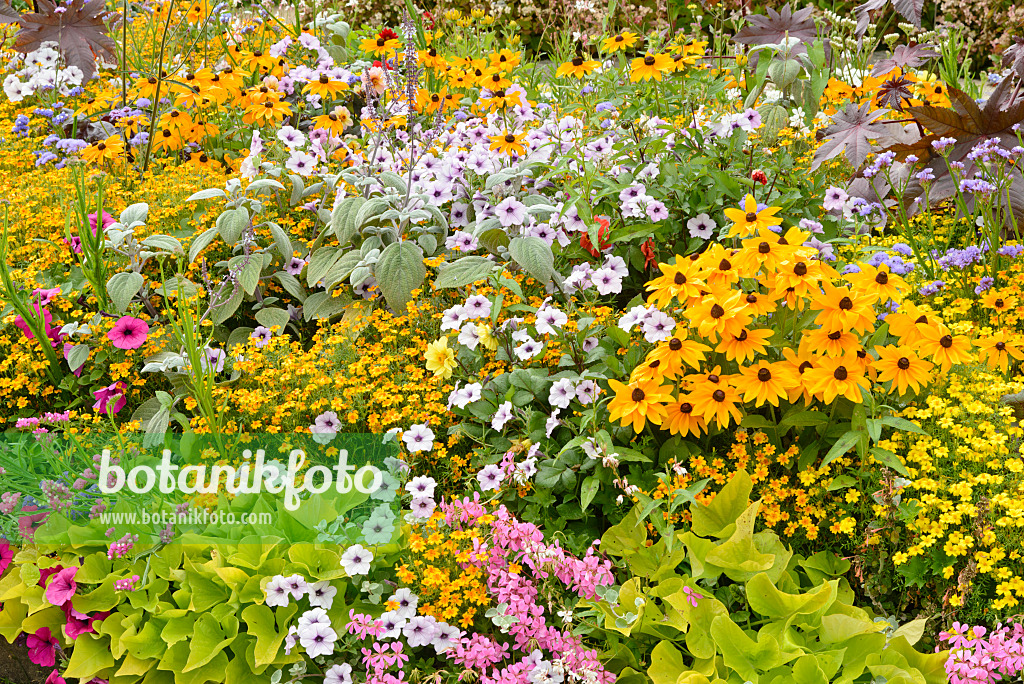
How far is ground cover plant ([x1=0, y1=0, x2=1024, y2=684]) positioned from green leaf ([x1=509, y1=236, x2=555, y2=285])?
0.02 m

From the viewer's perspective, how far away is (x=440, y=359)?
2346 mm

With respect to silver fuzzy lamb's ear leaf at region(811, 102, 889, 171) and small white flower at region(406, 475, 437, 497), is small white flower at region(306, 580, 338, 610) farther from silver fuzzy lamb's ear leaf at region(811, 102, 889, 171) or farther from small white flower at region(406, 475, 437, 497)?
silver fuzzy lamb's ear leaf at region(811, 102, 889, 171)

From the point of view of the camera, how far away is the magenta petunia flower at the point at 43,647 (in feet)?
6.63

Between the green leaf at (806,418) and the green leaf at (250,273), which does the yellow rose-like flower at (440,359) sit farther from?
the green leaf at (806,418)

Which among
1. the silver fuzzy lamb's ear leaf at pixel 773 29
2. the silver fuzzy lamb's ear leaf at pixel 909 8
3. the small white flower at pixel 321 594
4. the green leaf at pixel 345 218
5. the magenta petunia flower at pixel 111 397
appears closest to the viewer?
the small white flower at pixel 321 594

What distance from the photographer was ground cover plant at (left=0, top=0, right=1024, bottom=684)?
71.4 inches

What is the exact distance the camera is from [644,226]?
2.70m

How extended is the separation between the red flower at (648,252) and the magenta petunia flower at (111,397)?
5.36ft

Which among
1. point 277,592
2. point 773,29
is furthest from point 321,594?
point 773,29

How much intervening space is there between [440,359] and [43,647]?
119 centimetres

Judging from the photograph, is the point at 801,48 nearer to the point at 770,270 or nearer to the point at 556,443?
the point at 770,270

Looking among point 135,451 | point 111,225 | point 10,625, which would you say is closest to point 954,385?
point 135,451

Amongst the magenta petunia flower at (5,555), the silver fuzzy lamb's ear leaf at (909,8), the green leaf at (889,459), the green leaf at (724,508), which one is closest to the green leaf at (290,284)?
the magenta petunia flower at (5,555)

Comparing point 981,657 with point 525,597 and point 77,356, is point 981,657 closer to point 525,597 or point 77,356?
point 525,597
